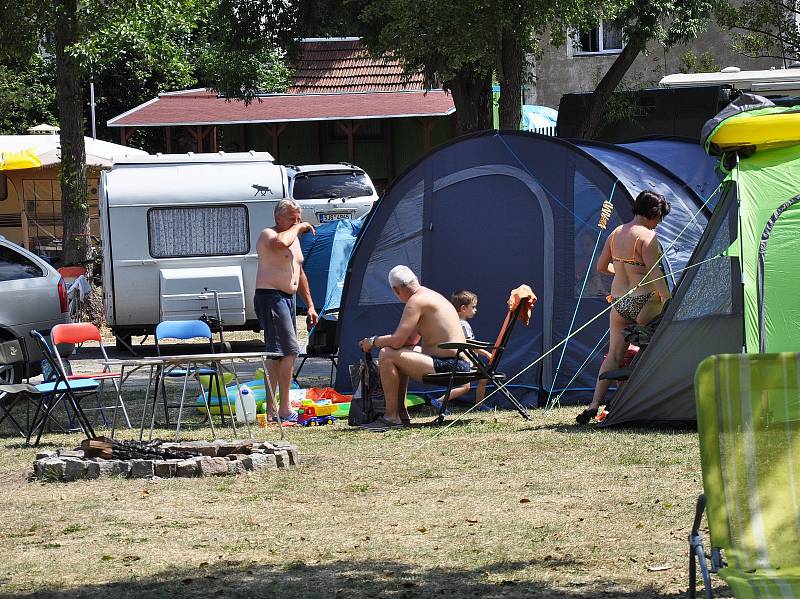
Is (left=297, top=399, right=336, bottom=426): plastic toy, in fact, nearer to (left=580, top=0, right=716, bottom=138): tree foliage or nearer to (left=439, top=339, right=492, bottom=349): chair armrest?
(left=439, top=339, right=492, bottom=349): chair armrest

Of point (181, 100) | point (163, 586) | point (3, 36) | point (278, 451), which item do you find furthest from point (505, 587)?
point (181, 100)

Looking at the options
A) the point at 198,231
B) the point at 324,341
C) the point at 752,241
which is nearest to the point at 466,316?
the point at 324,341

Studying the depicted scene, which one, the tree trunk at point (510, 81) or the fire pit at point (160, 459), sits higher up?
the tree trunk at point (510, 81)

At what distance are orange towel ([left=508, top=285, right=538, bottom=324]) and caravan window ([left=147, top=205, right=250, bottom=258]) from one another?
18.5ft

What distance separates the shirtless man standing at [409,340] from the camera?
31.7 ft

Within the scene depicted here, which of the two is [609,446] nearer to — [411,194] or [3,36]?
[411,194]

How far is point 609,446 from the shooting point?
8289mm

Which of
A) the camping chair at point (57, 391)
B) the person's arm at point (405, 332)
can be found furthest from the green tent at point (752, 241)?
the camping chair at point (57, 391)

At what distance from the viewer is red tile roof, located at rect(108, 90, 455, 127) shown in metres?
28.3

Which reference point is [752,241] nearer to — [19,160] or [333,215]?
[333,215]

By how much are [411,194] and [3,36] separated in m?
7.60

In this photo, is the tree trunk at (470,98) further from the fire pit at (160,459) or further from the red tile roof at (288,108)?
the fire pit at (160,459)

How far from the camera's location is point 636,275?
9.52 meters

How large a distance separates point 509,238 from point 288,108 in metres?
19.1
